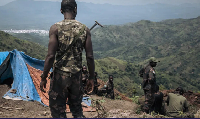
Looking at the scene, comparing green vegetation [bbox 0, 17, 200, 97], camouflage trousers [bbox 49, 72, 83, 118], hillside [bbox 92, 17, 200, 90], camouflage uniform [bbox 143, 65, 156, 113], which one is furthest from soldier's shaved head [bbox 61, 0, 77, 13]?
hillside [bbox 92, 17, 200, 90]

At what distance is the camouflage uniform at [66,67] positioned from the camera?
267cm

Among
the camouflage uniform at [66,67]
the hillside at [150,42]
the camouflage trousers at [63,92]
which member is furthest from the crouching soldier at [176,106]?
the hillside at [150,42]

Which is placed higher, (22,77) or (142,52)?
(142,52)

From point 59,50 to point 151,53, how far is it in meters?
101

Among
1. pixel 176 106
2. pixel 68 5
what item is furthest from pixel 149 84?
pixel 68 5

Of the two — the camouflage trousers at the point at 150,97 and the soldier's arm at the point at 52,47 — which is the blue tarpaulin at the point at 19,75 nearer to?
the camouflage trousers at the point at 150,97

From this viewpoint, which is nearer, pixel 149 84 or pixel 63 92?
pixel 63 92

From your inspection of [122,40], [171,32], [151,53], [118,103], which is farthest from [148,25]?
[118,103]

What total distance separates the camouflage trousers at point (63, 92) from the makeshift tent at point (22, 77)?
9.48 ft

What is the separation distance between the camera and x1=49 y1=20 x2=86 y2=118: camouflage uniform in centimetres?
267

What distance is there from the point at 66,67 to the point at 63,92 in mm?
401

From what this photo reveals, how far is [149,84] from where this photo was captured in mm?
5723

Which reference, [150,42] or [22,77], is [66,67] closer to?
[22,77]

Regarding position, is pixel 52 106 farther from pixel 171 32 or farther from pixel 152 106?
pixel 171 32
